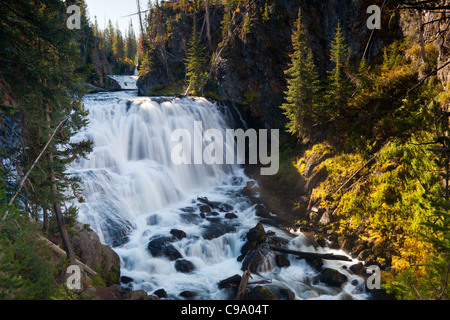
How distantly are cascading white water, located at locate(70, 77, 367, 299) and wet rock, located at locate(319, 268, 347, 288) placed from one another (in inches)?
9.2

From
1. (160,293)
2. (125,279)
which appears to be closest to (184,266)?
(160,293)

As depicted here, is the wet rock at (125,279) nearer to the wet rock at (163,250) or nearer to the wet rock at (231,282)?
the wet rock at (163,250)

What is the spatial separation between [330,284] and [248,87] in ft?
63.5

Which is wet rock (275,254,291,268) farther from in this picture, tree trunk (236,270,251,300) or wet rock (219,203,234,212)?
wet rock (219,203,234,212)

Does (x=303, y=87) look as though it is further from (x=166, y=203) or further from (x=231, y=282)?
(x=231, y=282)

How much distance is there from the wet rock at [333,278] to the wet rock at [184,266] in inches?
221

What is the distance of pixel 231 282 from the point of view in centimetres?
996

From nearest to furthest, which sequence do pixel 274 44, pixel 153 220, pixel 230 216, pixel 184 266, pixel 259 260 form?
1. pixel 184 266
2. pixel 259 260
3. pixel 153 220
4. pixel 230 216
5. pixel 274 44

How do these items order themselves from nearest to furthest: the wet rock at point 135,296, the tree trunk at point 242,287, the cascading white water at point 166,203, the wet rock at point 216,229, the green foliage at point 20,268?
the green foliage at point 20,268 < the wet rock at point 135,296 < the tree trunk at point 242,287 < the cascading white water at point 166,203 < the wet rock at point 216,229

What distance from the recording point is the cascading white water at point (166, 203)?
34.5ft

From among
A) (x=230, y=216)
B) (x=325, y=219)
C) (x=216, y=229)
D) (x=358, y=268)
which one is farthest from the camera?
(x=230, y=216)

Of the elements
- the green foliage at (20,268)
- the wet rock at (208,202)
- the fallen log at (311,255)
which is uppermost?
the green foliage at (20,268)

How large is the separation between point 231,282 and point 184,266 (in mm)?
2318

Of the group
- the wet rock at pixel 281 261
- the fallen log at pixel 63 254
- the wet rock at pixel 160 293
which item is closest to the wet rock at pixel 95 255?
the fallen log at pixel 63 254
